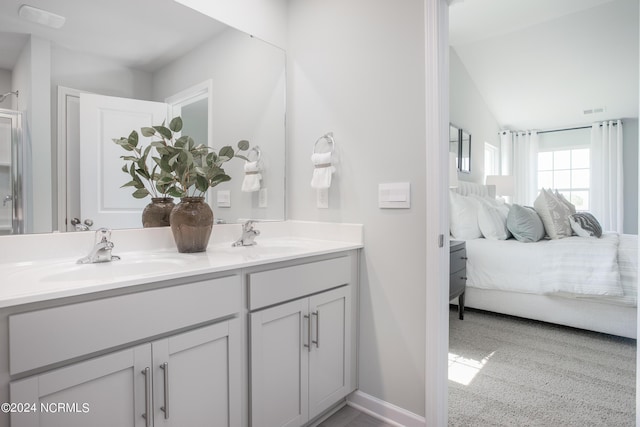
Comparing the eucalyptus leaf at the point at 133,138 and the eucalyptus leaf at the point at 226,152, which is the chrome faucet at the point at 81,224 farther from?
the eucalyptus leaf at the point at 226,152

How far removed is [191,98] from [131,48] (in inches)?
12.4

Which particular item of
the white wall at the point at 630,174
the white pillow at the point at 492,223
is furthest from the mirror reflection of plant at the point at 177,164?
the white wall at the point at 630,174

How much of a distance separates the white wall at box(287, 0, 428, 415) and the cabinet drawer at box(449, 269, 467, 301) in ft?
3.75

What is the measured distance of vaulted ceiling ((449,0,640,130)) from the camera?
3834mm

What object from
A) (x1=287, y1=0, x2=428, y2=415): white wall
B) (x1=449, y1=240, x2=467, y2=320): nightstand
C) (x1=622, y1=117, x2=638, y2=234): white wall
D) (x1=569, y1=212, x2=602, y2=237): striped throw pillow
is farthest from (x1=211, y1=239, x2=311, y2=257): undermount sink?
(x1=622, y1=117, x2=638, y2=234): white wall

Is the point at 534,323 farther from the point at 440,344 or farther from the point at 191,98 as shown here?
the point at 191,98

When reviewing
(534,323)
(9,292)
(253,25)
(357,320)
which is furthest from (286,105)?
(534,323)

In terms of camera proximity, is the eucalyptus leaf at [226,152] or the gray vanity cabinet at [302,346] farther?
the eucalyptus leaf at [226,152]

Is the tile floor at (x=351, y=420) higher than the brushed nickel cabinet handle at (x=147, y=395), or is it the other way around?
the brushed nickel cabinet handle at (x=147, y=395)

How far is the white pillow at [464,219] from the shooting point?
11.1ft

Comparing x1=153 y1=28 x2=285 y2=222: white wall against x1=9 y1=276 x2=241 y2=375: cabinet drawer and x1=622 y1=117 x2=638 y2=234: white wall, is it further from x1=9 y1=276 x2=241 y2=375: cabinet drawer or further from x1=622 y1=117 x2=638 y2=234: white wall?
x1=622 y1=117 x2=638 y2=234: white wall

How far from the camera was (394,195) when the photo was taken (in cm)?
166

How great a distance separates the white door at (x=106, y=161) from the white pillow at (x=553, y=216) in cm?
337

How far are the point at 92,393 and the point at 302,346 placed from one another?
0.78 meters
